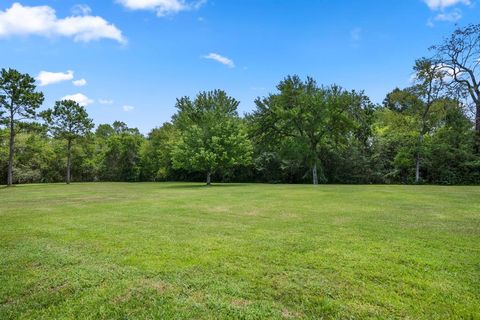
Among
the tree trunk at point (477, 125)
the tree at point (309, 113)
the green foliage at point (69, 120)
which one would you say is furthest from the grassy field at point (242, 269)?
the green foliage at point (69, 120)

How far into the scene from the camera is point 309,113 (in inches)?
1053

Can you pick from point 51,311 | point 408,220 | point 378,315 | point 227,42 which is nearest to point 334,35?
point 227,42

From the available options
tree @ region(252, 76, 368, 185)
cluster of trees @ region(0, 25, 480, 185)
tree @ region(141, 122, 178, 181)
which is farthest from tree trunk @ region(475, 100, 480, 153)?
tree @ region(141, 122, 178, 181)

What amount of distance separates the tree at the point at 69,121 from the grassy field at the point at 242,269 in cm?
2799

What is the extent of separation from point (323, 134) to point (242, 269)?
2511cm

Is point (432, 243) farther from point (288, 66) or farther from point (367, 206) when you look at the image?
point (288, 66)

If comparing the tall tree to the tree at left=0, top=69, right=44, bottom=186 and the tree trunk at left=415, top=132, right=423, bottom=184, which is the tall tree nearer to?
the tree trunk at left=415, top=132, right=423, bottom=184

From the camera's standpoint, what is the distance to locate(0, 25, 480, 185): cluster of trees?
24234 millimetres

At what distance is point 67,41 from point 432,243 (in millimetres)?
16380

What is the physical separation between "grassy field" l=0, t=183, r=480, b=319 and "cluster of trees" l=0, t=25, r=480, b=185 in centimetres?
1807

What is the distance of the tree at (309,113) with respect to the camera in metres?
26.3

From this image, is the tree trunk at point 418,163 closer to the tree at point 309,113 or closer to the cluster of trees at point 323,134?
the cluster of trees at point 323,134

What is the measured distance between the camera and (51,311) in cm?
321

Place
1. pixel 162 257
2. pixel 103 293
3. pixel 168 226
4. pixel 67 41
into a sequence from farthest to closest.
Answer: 1. pixel 67 41
2. pixel 168 226
3. pixel 162 257
4. pixel 103 293
